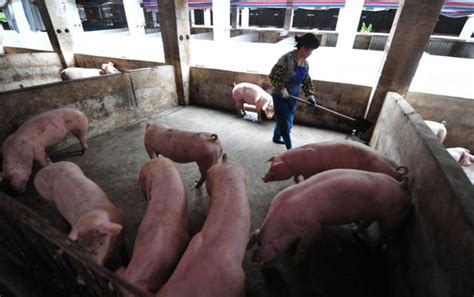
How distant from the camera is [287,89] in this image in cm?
437

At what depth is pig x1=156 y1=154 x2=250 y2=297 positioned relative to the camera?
5.41ft

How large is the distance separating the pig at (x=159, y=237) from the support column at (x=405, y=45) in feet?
14.8

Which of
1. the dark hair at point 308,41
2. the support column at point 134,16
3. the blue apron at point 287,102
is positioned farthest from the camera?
the support column at point 134,16

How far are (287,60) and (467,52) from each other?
15.8 m

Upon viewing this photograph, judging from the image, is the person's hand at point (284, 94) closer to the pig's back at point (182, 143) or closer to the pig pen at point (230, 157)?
the pig pen at point (230, 157)

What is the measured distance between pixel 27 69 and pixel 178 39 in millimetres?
6279

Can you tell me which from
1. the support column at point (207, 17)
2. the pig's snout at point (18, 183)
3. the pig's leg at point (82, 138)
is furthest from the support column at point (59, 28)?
the support column at point (207, 17)

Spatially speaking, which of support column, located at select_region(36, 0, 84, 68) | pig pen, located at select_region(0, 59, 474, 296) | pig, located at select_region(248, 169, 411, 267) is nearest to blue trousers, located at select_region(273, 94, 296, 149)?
pig pen, located at select_region(0, 59, 474, 296)

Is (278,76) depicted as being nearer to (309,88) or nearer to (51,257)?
(309,88)

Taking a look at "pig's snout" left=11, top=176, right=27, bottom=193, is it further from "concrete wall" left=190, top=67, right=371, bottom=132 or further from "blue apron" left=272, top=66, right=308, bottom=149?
"concrete wall" left=190, top=67, right=371, bottom=132

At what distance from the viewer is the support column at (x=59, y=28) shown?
7735mm

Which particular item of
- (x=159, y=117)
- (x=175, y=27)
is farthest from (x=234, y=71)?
(x=159, y=117)

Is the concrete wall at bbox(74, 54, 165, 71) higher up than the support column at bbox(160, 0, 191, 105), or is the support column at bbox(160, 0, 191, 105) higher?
the support column at bbox(160, 0, 191, 105)

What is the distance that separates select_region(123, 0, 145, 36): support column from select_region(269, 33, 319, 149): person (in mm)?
15342
